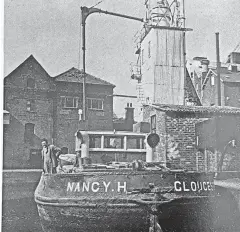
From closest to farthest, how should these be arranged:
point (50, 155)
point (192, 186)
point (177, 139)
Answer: point (192, 186)
point (50, 155)
point (177, 139)

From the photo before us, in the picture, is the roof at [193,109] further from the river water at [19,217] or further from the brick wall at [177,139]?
the river water at [19,217]

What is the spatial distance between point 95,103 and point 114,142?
21.4 inches

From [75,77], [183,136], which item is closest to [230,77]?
[183,136]

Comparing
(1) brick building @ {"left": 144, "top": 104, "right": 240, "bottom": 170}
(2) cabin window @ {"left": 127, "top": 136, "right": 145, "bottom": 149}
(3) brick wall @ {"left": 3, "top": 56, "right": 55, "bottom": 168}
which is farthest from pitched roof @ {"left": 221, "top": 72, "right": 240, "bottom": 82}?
(3) brick wall @ {"left": 3, "top": 56, "right": 55, "bottom": 168}

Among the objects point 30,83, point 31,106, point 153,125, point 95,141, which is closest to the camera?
point 31,106

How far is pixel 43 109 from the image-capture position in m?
3.72

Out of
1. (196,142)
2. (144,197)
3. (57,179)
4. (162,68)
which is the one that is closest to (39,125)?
(57,179)

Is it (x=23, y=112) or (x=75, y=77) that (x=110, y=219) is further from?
(x=75, y=77)

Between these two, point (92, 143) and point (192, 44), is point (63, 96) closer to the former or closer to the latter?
point (92, 143)

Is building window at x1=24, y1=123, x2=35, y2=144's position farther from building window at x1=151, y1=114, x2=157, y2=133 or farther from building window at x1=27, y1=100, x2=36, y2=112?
building window at x1=151, y1=114, x2=157, y2=133

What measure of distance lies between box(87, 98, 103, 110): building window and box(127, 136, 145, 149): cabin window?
0.61 metres

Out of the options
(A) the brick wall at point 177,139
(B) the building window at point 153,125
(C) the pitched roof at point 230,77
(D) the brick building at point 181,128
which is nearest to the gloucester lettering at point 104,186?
(A) the brick wall at point 177,139

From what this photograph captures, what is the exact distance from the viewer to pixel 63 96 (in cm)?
414

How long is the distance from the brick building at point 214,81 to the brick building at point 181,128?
9.95 ft
